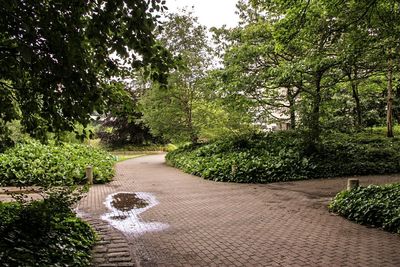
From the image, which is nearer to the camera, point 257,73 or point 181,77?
point 257,73

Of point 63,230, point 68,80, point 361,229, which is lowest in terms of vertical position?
point 361,229

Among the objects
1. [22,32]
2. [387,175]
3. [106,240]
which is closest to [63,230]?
[106,240]

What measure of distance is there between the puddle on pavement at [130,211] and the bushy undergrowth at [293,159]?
5049mm

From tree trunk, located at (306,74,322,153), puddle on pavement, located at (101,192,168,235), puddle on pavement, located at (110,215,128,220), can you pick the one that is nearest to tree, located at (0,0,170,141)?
puddle on pavement, located at (101,192,168,235)

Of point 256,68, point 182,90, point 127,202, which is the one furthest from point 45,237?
point 182,90

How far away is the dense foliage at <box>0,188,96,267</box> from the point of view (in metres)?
4.71

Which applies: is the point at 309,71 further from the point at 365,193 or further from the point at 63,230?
the point at 63,230

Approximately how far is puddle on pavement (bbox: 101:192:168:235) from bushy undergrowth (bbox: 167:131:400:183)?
5049 mm

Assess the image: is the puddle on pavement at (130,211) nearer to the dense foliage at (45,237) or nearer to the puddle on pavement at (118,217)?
the puddle on pavement at (118,217)

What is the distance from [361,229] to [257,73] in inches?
464

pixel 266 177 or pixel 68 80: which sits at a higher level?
pixel 68 80

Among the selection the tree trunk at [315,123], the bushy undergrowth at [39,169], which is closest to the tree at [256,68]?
the tree trunk at [315,123]

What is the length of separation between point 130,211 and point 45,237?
5.30 m

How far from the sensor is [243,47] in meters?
17.4
